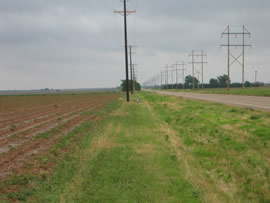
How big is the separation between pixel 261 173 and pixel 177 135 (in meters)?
5.45

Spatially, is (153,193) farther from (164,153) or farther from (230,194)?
(164,153)

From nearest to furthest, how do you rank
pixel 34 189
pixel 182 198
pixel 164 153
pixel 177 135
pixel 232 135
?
pixel 182 198, pixel 34 189, pixel 164 153, pixel 232 135, pixel 177 135

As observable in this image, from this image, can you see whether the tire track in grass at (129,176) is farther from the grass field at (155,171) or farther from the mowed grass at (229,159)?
the mowed grass at (229,159)

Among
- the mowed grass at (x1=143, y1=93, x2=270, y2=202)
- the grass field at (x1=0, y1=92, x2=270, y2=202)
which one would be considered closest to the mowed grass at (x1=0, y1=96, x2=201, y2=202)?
the grass field at (x1=0, y1=92, x2=270, y2=202)

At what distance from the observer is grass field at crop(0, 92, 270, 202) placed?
5070mm

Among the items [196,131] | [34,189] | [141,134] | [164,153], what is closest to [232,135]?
[196,131]

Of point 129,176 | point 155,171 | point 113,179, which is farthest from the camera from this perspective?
point 155,171

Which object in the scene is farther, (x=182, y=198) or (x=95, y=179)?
(x=95, y=179)

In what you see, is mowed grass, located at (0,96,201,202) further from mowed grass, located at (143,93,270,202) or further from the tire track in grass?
mowed grass, located at (143,93,270,202)

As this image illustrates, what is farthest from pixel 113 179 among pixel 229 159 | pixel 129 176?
pixel 229 159

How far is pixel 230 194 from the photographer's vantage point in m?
5.14

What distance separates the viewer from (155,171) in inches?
251

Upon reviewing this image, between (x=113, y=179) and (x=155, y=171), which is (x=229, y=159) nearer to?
(x=155, y=171)

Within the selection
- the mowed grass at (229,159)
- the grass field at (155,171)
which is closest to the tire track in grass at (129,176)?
the grass field at (155,171)
